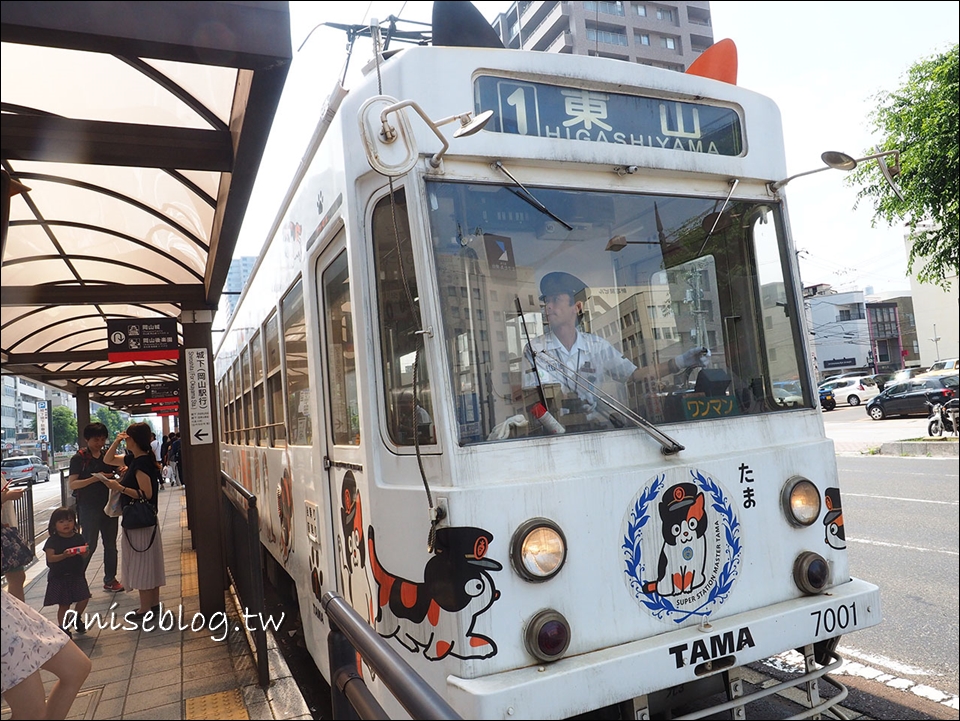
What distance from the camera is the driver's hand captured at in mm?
3047

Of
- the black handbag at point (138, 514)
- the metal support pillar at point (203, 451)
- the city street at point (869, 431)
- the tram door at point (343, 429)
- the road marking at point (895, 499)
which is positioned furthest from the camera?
the city street at point (869, 431)

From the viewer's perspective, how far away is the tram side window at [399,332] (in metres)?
2.69

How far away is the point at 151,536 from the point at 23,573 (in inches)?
144

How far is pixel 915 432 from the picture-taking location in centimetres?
1667

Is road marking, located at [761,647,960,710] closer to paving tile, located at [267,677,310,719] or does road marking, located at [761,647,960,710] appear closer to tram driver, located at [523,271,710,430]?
tram driver, located at [523,271,710,430]

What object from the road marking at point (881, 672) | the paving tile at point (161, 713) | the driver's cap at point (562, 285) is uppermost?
the driver's cap at point (562, 285)

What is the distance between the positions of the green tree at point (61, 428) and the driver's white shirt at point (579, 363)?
4.85 ft

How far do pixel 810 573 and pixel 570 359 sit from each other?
4.46 ft

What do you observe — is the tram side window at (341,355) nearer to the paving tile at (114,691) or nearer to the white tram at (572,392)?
the white tram at (572,392)

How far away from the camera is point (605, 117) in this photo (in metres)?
3.00

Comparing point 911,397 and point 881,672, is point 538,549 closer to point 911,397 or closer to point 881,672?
point 881,672

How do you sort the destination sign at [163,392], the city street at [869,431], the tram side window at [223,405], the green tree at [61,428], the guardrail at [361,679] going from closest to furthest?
the guardrail at [361,679], the green tree at [61,428], the tram side window at [223,405], the destination sign at [163,392], the city street at [869,431]

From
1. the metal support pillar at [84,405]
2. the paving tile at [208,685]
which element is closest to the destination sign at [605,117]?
the metal support pillar at [84,405]

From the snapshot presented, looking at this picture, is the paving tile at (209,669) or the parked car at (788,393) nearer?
the paving tile at (209,669)
